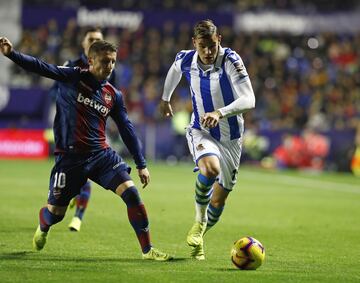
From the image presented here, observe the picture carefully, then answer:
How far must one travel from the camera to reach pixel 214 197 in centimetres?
907

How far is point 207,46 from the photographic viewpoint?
27.8 feet

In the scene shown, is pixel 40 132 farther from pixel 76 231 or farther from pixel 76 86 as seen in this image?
pixel 76 86

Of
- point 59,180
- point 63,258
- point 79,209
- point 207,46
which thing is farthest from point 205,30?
point 79,209

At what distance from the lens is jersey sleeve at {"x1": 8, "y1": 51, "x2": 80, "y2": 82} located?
24.5 ft

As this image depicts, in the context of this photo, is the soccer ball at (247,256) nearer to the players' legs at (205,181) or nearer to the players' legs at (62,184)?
the players' legs at (205,181)

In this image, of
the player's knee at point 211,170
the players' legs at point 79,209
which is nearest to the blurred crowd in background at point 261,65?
the players' legs at point 79,209

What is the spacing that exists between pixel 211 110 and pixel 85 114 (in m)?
1.43

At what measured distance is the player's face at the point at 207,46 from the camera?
8438 mm

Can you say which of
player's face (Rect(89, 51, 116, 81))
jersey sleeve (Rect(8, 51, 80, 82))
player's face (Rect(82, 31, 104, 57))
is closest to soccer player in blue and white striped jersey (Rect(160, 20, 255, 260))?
player's face (Rect(89, 51, 116, 81))

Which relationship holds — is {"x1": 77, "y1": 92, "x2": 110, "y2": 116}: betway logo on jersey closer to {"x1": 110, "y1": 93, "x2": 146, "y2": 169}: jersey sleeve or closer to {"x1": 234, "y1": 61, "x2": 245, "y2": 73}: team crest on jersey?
{"x1": 110, "y1": 93, "x2": 146, "y2": 169}: jersey sleeve

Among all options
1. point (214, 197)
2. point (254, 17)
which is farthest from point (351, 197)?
point (254, 17)

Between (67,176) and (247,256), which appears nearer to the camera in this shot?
(247,256)

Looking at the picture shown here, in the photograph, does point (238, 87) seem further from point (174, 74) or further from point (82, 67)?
point (82, 67)

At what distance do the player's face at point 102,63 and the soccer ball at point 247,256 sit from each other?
201 centimetres
